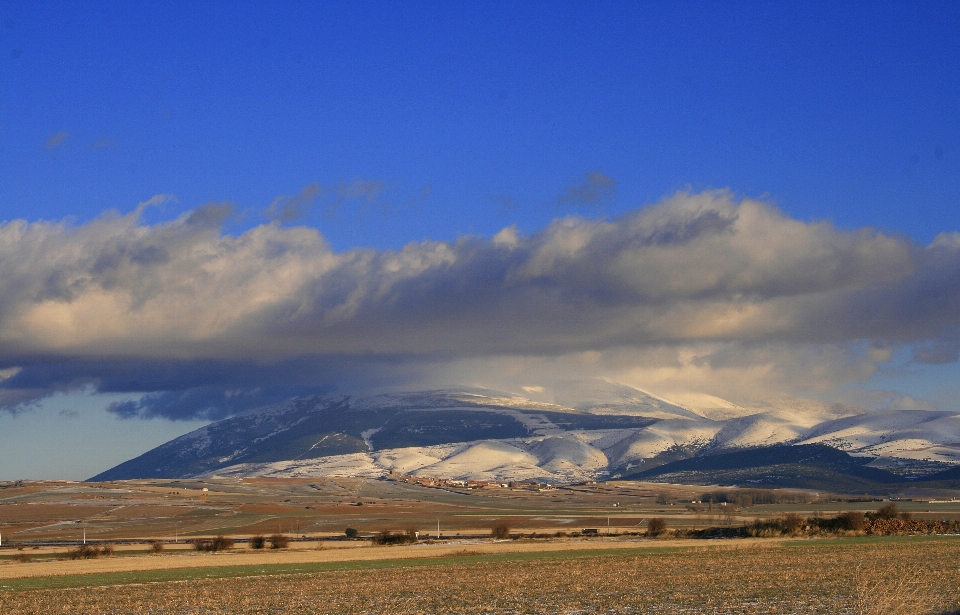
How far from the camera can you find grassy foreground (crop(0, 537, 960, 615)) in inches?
1730

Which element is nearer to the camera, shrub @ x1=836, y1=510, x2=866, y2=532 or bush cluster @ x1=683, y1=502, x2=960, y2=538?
bush cluster @ x1=683, y1=502, x2=960, y2=538

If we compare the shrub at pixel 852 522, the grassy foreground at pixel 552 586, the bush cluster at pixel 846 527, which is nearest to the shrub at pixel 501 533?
the bush cluster at pixel 846 527

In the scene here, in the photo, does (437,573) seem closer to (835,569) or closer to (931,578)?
(835,569)

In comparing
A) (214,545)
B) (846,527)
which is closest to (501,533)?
(214,545)

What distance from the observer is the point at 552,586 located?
55.7 m

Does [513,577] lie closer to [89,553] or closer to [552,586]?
[552,586]

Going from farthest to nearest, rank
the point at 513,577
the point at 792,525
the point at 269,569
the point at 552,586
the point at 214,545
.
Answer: the point at 792,525 → the point at 214,545 → the point at 269,569 → the point at 513,577 → the point at 552,586

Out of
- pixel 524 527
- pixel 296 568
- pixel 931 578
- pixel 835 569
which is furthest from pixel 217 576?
pixel 524 527

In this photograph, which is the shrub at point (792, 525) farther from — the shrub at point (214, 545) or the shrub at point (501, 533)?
the shrub at point (214, 545)

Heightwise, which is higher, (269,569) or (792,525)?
(269,569)

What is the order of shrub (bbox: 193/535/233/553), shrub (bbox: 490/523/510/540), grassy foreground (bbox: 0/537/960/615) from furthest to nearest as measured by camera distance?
shrub (bbox: 490/523/510/540) < shrub (bbox: 193/535/233/553) < grassy foreground (bbox: 0/537/960/615)

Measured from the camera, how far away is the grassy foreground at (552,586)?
4394 cm

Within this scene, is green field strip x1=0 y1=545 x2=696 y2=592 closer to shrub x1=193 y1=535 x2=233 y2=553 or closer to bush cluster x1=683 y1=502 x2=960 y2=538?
bush cluster x1=683 y1=502 x2=960 y2=538

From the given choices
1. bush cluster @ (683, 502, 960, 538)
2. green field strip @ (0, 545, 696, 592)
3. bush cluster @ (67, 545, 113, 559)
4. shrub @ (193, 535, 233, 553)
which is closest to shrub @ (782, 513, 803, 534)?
bush cluster @ (683, 502, 960, 538)
